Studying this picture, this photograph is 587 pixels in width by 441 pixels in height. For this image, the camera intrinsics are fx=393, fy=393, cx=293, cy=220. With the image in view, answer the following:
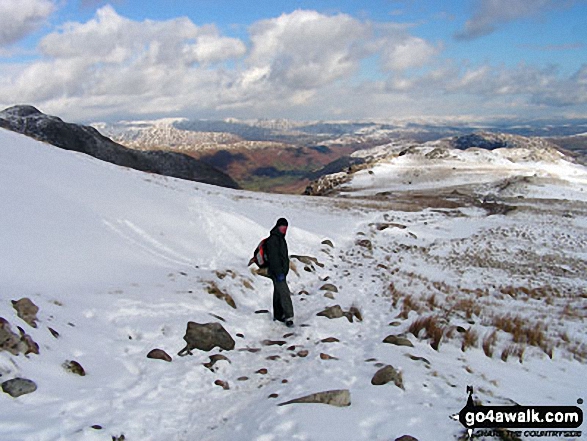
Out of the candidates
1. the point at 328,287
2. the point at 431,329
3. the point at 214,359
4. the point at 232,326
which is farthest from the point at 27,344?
the point at 328,287

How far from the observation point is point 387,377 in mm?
6273

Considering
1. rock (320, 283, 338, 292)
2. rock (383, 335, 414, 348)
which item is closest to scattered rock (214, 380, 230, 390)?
rock (383, 335, 414, 348)

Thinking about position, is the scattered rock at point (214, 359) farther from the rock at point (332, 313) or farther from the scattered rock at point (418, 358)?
the scattered rock at point (418, 358)

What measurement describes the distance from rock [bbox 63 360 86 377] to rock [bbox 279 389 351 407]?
3371 millimetres

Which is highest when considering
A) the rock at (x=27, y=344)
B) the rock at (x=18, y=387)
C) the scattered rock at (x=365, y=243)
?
the rock at (x=27, y=344)

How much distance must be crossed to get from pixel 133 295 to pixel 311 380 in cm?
557

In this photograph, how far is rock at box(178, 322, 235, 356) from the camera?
8320 millimetres

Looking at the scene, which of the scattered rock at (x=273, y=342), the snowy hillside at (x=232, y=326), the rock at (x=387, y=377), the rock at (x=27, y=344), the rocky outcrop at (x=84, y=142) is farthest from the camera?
the rocky outcrop at (x=84, y=142)

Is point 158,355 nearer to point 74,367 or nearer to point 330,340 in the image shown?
point 74,367

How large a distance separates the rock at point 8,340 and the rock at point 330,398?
4.15 metres

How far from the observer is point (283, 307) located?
10492 mm

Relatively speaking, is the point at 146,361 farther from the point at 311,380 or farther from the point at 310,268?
the point at 310,268

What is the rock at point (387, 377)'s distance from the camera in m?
6.23

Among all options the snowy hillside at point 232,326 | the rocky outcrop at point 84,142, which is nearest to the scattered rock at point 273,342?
the snowy hillside at point 232,326
